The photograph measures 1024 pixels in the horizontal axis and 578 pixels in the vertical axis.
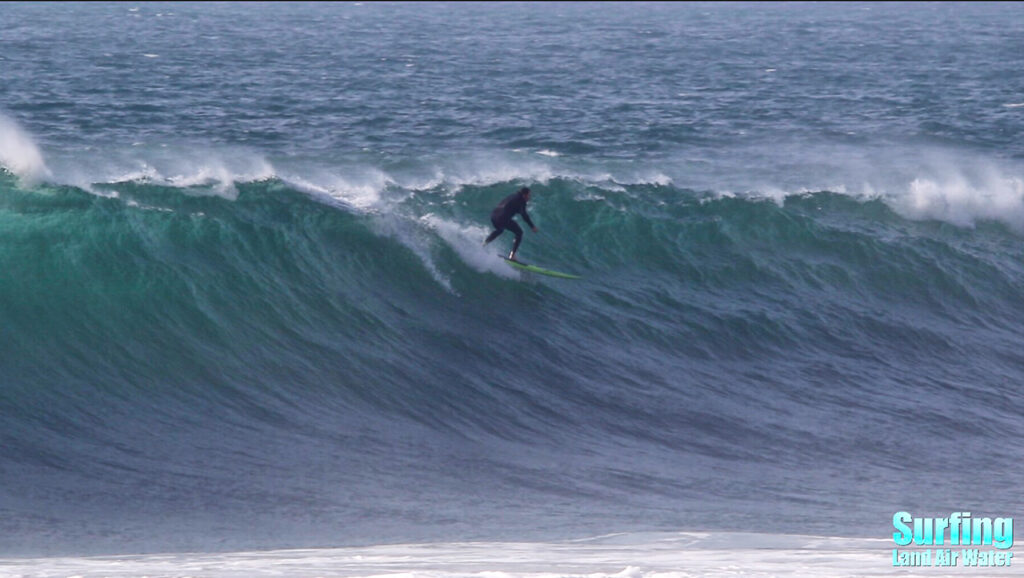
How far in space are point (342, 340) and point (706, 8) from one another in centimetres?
6793

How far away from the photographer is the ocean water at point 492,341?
1048cm

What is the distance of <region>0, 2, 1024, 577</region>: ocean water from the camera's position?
10.5m

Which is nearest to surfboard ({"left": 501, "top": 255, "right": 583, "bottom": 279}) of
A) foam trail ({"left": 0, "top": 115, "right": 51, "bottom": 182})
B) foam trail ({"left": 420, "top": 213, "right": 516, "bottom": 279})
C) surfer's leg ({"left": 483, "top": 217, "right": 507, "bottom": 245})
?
foam trail ({"left": 420, "top": 213, "right": 516, "bottom": 279})

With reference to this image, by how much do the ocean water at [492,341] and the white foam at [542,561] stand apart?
1.9 inches

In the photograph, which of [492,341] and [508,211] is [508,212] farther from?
[492,341]

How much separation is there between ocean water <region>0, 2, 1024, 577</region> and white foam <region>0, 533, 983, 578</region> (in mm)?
49

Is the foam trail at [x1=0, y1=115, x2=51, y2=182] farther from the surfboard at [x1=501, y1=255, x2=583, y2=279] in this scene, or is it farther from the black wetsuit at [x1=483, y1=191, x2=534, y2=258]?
the surfboard at [x1=501, y1=255, x2=583, y2=279]

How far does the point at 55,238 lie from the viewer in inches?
605

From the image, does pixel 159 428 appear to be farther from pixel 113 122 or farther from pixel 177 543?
pixel 113 122

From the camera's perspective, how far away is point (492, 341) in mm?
15078

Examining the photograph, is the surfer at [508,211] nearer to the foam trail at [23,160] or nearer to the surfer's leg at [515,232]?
the surfer's leg at [515,232]

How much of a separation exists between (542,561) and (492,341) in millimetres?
6065

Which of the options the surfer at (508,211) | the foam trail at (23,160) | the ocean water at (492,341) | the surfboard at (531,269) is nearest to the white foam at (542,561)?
the ocean water at (492,341)

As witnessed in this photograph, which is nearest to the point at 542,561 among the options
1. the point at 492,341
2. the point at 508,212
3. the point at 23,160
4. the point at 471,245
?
the point at 492,341
